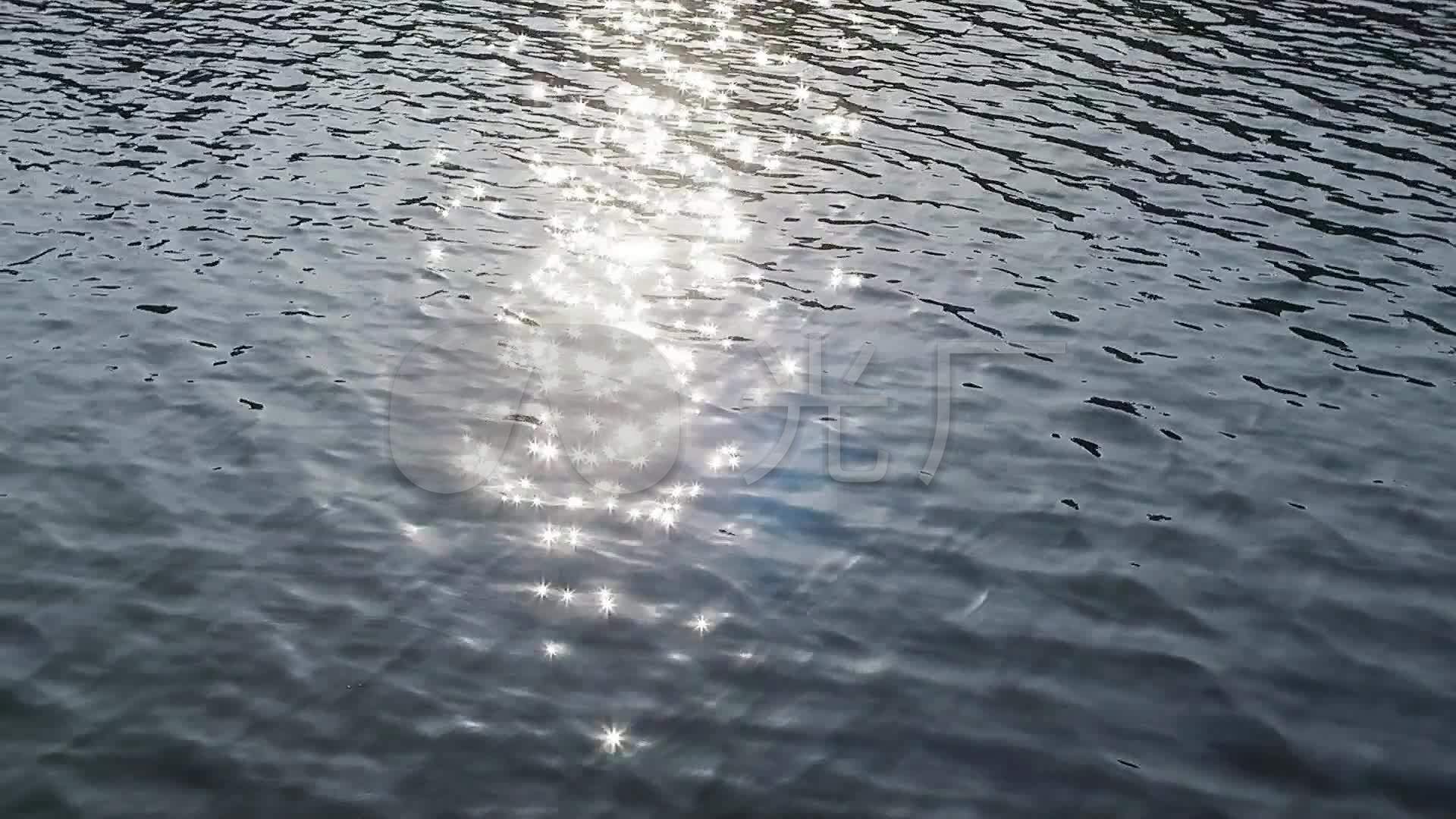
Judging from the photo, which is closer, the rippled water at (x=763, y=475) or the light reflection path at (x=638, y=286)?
the rippled water at (x=763, y=475)

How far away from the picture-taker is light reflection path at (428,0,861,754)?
18.8 meters

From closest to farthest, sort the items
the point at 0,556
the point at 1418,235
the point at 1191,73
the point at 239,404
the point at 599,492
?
the point at 0,556
the point at 599,492
the point at 239,404
the point at 1418,235
the point at 1191,73

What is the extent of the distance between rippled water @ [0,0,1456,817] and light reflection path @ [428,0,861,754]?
6.7 inches

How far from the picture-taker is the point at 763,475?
1931cm

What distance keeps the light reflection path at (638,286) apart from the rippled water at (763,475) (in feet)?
0.55

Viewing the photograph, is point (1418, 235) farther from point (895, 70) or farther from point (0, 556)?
point (0, 556)

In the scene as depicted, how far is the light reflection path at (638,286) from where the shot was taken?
1880 centimetres

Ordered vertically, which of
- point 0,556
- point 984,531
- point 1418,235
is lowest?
point 0,556

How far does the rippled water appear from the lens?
45.5 feet

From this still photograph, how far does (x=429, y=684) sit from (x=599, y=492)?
15.9 feet

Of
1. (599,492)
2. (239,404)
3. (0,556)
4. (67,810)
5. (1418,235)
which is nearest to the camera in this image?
(67,810)

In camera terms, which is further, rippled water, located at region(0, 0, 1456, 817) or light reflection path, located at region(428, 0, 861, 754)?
light reflection path, located at region(428, 0, 861, 754)

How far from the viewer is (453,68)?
40781mm

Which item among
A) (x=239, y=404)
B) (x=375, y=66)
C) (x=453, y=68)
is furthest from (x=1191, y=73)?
(x=239, y=404)
